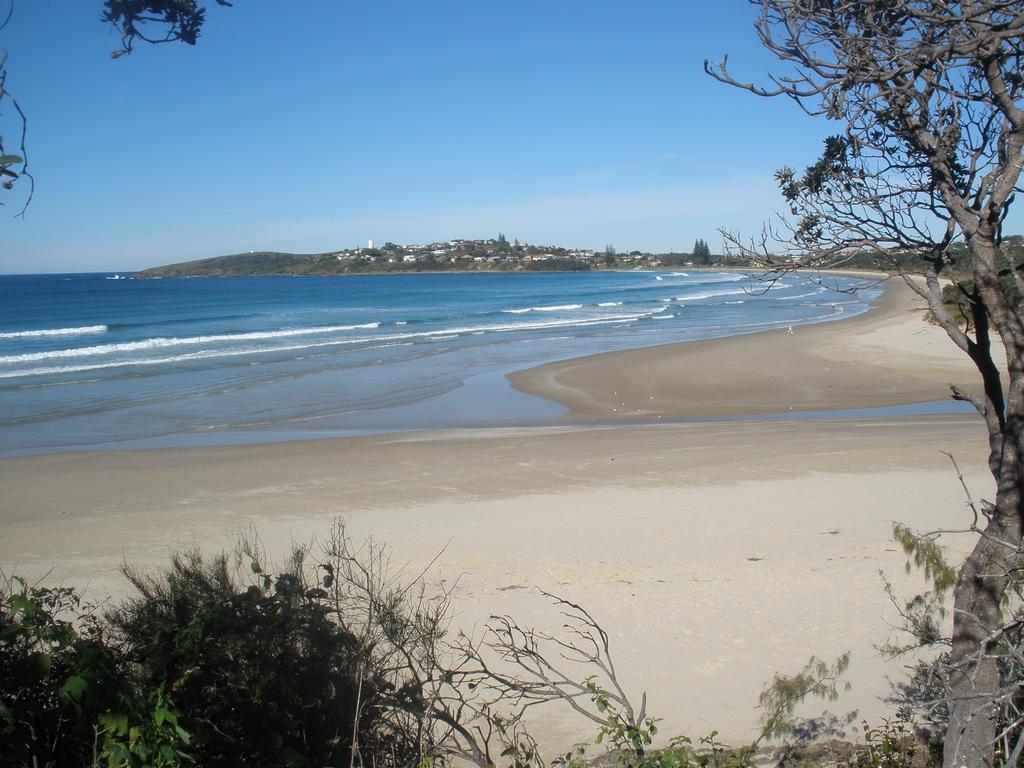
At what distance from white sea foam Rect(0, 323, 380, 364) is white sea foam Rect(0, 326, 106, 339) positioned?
7200 millimetres

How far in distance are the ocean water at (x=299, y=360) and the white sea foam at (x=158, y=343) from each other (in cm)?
10

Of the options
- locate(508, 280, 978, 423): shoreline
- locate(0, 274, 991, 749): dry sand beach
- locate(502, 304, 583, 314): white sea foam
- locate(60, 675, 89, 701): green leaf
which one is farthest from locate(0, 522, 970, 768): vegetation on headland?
locate(502, 304, 583, 314): white sea foam

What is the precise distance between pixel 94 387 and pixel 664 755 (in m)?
22.5

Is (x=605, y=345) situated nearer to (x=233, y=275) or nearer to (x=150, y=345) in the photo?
(x=150, y=345)

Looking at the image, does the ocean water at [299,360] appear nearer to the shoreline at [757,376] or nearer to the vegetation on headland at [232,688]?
the shoreline at [757,376]

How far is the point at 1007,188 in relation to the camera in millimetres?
3031

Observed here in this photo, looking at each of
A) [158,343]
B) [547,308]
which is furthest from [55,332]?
[547,308]

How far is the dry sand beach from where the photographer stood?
5926mm

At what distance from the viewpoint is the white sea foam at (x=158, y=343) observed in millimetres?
30188

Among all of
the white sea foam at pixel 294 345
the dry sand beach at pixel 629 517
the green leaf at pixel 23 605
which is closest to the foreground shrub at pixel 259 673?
the green leaf at pixel 23 605

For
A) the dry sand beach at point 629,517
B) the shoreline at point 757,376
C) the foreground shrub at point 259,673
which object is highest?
the foreground shrub at point 259,673

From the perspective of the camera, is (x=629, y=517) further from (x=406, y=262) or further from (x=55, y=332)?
(x=406, y=262)

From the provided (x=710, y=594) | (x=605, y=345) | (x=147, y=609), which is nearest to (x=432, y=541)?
(x=710, y=594)

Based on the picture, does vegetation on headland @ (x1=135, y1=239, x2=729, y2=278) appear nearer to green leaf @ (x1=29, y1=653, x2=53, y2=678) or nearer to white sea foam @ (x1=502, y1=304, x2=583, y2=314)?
white sea foam @ (x1=502, y1=304, x2=583, y2=314)
